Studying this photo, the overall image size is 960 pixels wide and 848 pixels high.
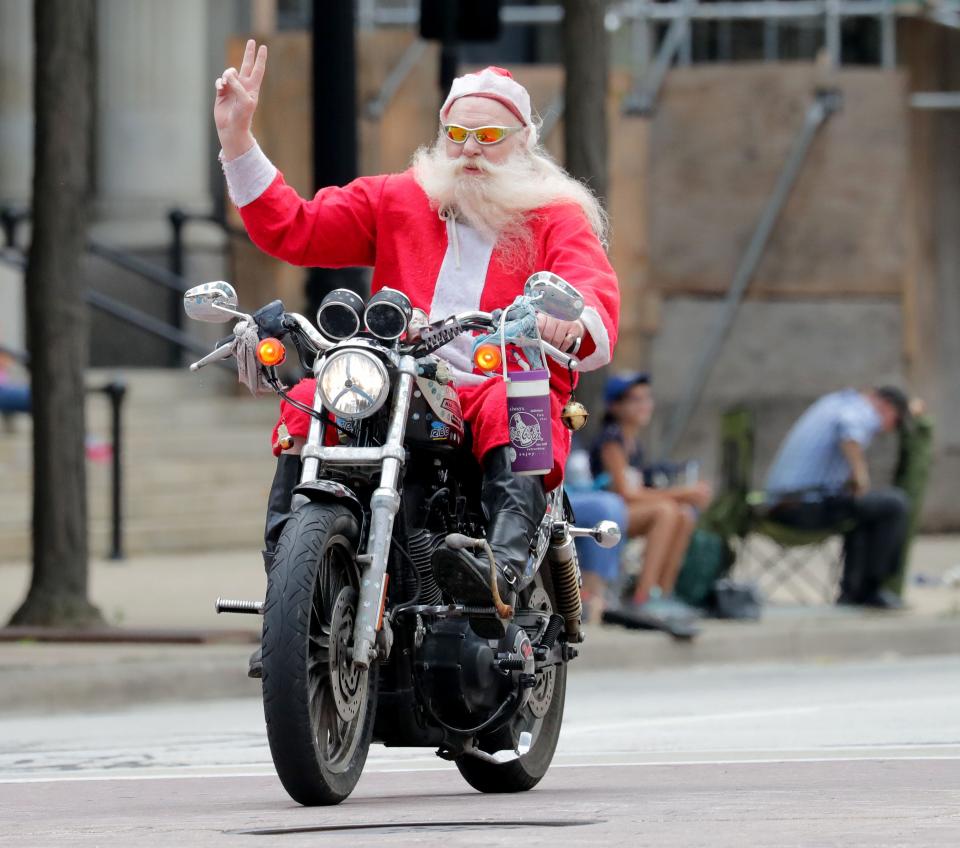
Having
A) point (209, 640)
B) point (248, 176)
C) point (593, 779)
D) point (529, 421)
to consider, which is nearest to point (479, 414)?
point (529, 421)

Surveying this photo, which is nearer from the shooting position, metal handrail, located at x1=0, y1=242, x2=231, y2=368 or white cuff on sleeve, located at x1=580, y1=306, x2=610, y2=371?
white cuff on sleeve, located at x1=580, y1=306, x2=610, y2=371

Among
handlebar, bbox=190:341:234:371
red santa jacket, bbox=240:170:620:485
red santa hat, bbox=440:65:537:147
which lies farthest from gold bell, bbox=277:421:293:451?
red santa hat, bbox=440:65:537:147

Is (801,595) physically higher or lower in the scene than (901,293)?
lower

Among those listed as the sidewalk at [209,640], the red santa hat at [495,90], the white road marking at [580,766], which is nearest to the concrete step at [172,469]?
the sidewalk at [209,640]

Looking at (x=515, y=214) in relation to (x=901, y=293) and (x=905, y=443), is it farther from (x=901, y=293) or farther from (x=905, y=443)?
(x=901, y=293)

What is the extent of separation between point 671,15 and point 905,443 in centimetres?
636

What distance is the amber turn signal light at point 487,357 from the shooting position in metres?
5.77

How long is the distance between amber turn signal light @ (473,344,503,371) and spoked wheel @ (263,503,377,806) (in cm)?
47

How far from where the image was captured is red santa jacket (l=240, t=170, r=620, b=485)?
244 inches

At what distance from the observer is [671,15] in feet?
62.9

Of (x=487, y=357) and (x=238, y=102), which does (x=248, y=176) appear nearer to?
(x=238, y=102)

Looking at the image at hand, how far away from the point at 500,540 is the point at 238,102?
4.33 feet

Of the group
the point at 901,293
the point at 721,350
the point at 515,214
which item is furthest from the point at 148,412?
the point at 515,214

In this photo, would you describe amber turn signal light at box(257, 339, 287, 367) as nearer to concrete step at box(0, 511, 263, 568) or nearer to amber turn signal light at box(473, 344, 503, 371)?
amber turn signal light at box(473, 344, 503, 371)
